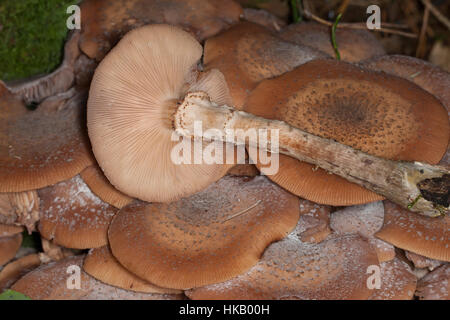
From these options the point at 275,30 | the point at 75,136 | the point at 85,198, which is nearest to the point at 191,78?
the point at 75,136

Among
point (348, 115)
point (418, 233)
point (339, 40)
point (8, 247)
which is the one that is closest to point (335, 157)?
point (348, 115)

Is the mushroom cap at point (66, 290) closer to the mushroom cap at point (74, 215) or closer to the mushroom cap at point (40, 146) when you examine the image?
the mushroom cap at point (74, 215)

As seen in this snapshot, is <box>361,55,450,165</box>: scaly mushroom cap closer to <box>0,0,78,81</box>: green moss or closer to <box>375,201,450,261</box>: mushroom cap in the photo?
<box>375,201,450,261</box>: mushroom cap

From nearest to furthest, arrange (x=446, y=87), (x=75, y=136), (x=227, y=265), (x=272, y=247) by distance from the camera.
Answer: (x=227, y=265) → (x=272, y=247) → (x=75, y=136) → (x=446, y=87)

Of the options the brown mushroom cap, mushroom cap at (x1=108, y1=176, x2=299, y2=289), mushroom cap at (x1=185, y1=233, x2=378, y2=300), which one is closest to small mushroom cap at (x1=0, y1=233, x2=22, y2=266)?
mushroom cap at (x1=108, y1=176, x2=299, y2=289)

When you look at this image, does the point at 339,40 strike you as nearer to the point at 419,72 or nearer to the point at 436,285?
the point at 419,72

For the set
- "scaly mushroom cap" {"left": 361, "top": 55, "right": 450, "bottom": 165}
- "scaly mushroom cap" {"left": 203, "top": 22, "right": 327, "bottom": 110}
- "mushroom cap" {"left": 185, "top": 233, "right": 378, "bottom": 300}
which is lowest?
"mushroom cap" {"left": 185, "top": 233, "right": 378, "bottom": 300}

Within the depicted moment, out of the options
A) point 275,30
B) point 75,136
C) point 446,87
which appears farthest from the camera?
point 275,30
